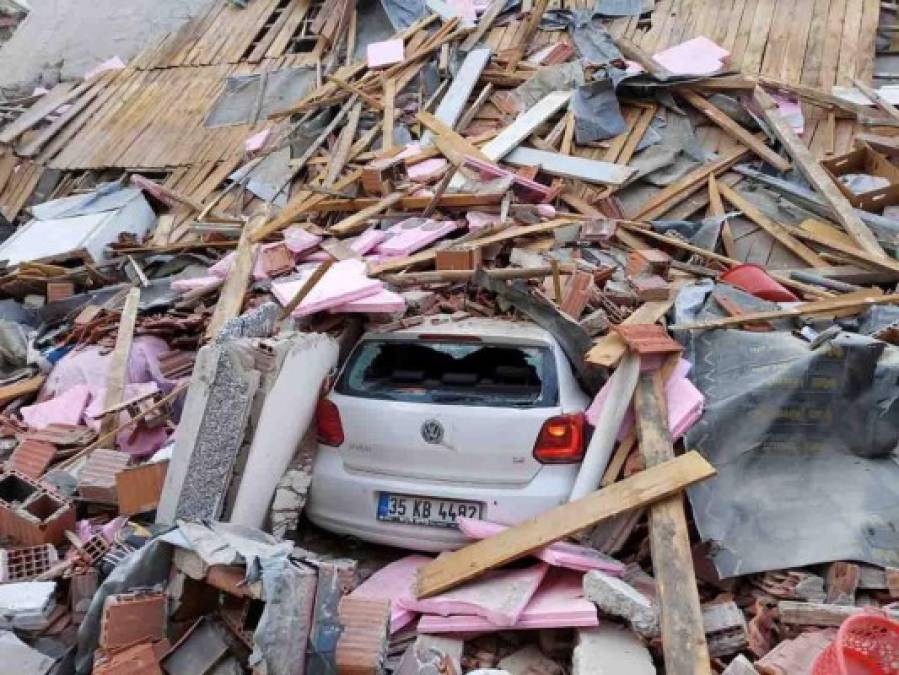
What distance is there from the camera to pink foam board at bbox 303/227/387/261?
816 centimetres

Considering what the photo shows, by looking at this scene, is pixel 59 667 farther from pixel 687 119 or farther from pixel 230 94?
pixel 230 94

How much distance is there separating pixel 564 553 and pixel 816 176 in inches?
211

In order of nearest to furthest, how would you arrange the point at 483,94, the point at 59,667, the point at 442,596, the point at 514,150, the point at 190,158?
the point at 59,667, the point at 442,596, the point at 514,150, the point at 483,94, the point at 190,158

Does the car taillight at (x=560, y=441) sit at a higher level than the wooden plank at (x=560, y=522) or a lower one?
higher

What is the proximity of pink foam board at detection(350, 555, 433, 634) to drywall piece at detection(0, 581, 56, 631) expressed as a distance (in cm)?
163

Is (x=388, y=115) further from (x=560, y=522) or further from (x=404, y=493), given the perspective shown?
(x=560, y=522)

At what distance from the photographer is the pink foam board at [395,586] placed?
206 inches

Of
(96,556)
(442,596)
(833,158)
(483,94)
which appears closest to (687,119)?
(833,158)

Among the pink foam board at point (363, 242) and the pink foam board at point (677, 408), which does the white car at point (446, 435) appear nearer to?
the pink foam board at point (677, 408)

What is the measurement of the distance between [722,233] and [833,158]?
1426mm

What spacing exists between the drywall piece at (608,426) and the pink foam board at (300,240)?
357 centimetres

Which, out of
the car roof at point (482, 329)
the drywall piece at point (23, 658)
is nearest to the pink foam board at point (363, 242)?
the car roof at point (482, 329)

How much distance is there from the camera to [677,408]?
5.89 meters

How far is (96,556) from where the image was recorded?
544 centimetres
